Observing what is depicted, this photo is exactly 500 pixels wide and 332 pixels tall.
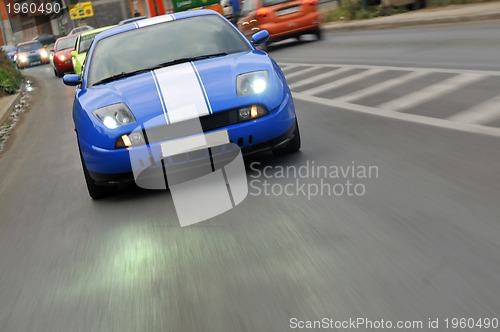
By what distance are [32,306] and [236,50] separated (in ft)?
11.9

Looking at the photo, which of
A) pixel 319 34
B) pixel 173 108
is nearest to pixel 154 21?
pixel 173 108

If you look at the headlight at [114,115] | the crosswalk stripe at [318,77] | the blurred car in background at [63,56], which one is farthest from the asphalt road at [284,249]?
the blurred car in background at [63,56]

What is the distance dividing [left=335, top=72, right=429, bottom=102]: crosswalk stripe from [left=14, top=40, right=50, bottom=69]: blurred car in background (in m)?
37.7

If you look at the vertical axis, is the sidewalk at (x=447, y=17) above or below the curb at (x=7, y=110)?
above

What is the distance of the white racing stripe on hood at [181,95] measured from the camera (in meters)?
5.30

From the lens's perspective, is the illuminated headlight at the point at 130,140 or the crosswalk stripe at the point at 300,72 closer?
the illuminated headlight at the point at 130,140

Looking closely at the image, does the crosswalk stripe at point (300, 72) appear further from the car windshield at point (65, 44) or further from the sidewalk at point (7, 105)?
the car windshield at point (65, 44)

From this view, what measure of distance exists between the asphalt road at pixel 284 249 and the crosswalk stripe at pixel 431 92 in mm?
1236

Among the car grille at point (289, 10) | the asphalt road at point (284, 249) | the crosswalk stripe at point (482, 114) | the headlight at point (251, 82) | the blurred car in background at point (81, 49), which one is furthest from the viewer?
the car grille at point (289, 10)

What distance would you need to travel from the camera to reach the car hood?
17.6 feet

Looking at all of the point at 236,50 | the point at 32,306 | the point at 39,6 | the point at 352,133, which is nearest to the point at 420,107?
the point at 352,133

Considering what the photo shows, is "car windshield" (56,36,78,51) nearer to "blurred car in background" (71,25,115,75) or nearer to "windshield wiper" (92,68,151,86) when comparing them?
"blurred car in background" (71,25,115,75)

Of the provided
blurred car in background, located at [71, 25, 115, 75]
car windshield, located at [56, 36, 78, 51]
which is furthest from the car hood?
car windshield, located at [56, 36, 78, 51]

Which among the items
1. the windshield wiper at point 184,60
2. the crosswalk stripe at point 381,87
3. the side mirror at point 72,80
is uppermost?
the windshield wiper at point 184,60
